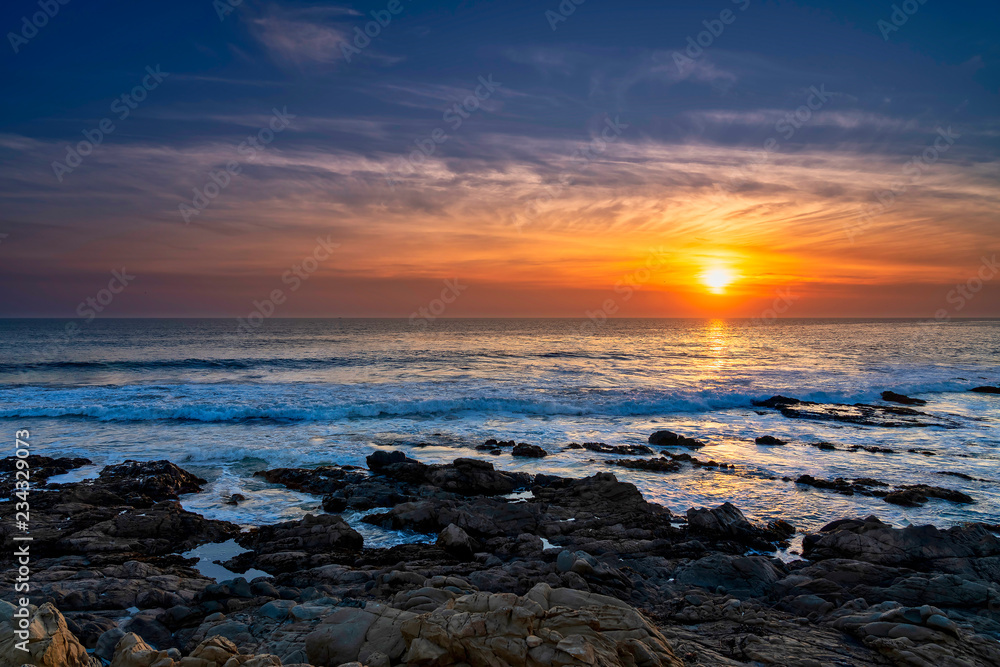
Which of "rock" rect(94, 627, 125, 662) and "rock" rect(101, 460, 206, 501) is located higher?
"rock" rect(94, 627, 125, 662)

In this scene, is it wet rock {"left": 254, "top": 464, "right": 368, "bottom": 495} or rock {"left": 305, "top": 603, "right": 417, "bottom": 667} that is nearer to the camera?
rock {"left": 305, "top": 603, "right": 417, "bottom": 667}

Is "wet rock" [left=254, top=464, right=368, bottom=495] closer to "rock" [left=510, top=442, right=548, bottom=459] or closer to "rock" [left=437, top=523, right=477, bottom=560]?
"rock" [left=437, top=523, right=477, bottom=560]

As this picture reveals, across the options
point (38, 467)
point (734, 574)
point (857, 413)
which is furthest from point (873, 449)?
point (38, 467)

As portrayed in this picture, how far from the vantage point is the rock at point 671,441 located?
2142cm

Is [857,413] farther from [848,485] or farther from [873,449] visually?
[848,485]

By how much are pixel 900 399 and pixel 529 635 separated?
3760cm

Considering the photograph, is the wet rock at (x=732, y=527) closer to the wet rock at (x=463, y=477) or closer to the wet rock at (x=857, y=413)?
the wet rock at (x=463, y=477)

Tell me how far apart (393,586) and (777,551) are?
321 inches

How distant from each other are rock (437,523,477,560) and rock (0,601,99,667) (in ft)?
20.3

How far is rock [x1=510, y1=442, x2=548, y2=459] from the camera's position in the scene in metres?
19.6

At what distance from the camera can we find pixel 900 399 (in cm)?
3316

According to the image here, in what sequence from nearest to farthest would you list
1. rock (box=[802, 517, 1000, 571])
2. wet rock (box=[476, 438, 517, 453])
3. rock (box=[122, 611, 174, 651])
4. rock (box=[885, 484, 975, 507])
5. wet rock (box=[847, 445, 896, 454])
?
rock (box=[122, 611, 174, 651]), rock (box=[802, 517, 1000, 571]), rock (box=[885, 484, 975, 507]), wet rock (box=[847, 445, 896, 454]), wet rock (box=[476, 438, 517, 453])

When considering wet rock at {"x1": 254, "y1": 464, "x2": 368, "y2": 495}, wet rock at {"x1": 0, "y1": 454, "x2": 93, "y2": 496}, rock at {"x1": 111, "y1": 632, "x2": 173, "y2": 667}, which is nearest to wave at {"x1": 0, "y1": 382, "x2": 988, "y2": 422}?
wet rock at {"x1": 0, "y1": 454, "x2": 93, "y2": 496}

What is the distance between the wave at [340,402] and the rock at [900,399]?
78 cm
